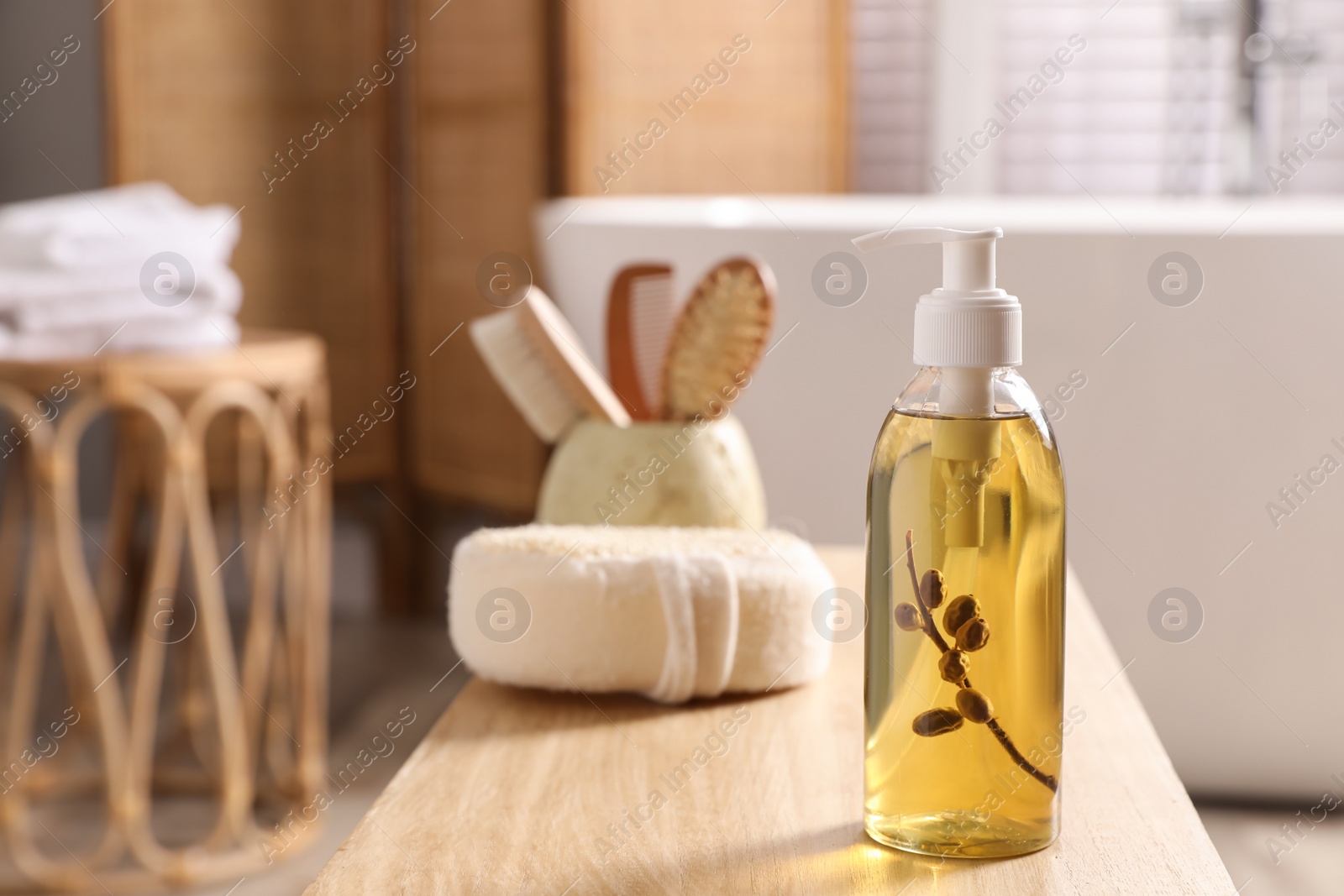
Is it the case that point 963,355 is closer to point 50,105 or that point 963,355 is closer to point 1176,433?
point 1176,433

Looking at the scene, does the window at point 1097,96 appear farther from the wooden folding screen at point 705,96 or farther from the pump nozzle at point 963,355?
the pump nozzle at point 963,355

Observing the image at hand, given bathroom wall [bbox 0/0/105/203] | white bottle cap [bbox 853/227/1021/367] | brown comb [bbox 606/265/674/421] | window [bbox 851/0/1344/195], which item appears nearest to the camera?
white bottle cap [bbox 853/227/1021/367]

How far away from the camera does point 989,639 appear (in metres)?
0.36

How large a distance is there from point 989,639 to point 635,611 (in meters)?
0.15

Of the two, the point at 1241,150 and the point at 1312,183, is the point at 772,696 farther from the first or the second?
the point at 1312,183

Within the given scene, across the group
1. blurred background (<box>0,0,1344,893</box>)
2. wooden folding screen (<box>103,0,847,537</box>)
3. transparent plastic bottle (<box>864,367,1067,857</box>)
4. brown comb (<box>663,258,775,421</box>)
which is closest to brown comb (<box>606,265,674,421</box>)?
brown comb (<box>663,258,775,421</box>)

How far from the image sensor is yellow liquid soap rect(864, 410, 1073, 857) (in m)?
0.36

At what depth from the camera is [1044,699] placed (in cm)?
36

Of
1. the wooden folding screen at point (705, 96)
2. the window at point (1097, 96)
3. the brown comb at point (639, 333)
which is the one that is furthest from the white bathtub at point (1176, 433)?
the window at point (1097, 96)

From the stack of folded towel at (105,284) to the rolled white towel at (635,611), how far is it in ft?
2.38

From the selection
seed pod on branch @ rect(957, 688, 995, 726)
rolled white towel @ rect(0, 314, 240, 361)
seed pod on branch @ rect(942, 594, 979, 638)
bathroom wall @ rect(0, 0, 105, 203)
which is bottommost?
seed pod on branch @ rect(957, 688, 995, 726)

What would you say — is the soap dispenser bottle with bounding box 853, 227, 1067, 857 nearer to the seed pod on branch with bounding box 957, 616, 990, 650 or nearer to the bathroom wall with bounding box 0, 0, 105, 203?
the seed pod on branch with bounding box 957, 616, 990, 650

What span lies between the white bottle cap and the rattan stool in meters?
0.87

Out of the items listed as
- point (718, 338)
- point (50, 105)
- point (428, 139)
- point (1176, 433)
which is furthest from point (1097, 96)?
point (718, 338)
